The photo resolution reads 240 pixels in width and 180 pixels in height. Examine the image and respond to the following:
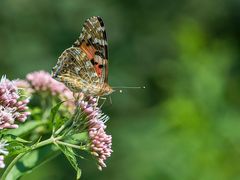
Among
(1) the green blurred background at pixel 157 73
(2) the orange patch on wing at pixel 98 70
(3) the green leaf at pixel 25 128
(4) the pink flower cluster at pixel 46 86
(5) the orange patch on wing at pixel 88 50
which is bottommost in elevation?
(1) the green blurred background at pixel 157 73

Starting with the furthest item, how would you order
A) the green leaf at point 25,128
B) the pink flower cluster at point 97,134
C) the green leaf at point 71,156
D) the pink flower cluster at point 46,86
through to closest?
the pink flower cluster at point 46,86
the green leaf at point 25,128
the pink flower cluster at point 97,134
the green leaf at point 71,156

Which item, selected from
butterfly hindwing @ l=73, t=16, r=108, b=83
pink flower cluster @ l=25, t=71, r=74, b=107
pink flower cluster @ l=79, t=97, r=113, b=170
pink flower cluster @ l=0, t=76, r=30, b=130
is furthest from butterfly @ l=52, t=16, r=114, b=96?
pink flower cluster @ l=0, t=76, r=30, b=130

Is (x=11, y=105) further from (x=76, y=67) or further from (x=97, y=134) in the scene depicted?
(x=76, y=67)

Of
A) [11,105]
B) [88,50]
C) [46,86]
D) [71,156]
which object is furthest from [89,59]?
[71,156]

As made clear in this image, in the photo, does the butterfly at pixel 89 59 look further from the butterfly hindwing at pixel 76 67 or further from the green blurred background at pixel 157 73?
the green blurred background at pixel 157 73

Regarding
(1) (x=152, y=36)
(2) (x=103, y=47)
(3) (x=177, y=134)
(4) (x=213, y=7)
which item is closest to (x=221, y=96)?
(3) (x=177, y=134)

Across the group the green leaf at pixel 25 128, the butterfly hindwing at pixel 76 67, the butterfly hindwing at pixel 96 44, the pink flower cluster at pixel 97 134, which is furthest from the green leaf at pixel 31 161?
the butterfly hindwing at pixel 96 44
